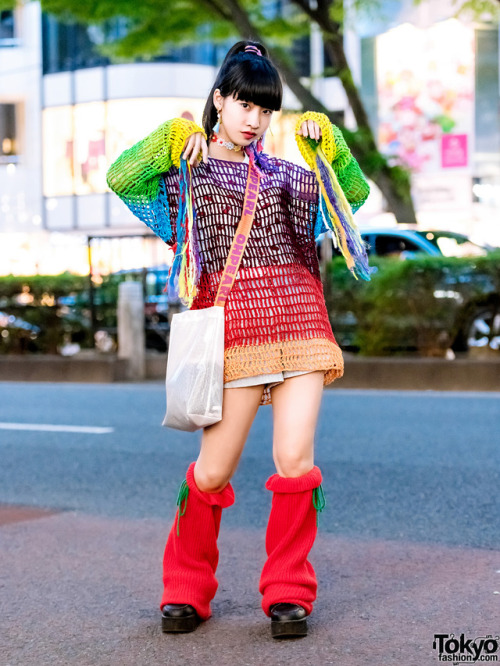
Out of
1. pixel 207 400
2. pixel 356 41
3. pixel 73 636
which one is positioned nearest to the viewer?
pixel 207 400

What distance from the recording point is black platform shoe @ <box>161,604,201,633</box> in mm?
3436

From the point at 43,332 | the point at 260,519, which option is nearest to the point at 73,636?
the point at 260,519

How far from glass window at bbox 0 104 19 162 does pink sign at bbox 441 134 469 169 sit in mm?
14737

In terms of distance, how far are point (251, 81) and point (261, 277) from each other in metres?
0.59

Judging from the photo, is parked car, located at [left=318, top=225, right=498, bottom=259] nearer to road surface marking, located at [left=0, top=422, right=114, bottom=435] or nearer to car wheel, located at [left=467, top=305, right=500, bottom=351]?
car wheel, located at [left=467, top=305, right=500, bottom=351]

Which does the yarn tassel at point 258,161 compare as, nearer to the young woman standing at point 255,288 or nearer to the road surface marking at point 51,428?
the young woman standing at point 255,288

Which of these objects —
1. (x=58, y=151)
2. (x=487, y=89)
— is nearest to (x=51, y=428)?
(x=487, y=89)

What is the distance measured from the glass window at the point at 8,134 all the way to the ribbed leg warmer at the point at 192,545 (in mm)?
32783

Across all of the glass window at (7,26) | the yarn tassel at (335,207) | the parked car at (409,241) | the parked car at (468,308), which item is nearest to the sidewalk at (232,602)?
the yarn tassel at (335,207)

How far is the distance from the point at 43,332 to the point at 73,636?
11.4 m

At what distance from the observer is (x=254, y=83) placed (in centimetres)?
329

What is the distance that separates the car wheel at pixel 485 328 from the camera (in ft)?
40.2

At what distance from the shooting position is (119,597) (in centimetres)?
396

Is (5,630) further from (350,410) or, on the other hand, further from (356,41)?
(356,41)
